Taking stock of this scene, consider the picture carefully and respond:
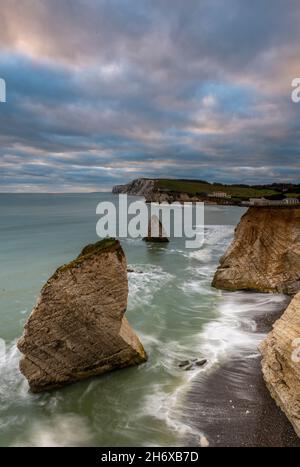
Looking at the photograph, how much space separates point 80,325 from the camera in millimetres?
12281

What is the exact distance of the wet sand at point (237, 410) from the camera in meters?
9.02

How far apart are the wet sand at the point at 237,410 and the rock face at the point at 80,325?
3.51 metres

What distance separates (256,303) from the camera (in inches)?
826

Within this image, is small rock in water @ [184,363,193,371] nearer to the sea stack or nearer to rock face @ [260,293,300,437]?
rock face @ [260,293,300,437]

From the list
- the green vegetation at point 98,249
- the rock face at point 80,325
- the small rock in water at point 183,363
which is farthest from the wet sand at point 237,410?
the green vegetation at point 98,249

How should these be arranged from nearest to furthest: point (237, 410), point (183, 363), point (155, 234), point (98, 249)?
point (237, 410), point (98, 249), point (183, 363), point (155, 234)

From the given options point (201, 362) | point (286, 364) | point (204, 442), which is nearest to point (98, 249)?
point (201, 362)

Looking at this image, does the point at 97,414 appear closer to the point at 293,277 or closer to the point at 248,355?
the point at 248,355

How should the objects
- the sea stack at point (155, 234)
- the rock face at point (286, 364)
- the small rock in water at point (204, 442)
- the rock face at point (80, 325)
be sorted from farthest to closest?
1. the sea stack at point (155, 234)
2. the rock face at point (80, 325)
3. the rock face at point (286, 364)
4. the small rock in water at point (204, 442)

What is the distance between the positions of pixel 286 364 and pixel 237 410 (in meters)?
2.15

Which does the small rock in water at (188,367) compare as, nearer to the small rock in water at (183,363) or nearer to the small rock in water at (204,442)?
the small rock in water at (183,363)

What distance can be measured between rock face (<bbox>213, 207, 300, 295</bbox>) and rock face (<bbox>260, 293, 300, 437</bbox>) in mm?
12389

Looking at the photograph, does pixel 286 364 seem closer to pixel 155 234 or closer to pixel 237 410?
pixel 237 410

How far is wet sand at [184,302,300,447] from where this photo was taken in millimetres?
9023
